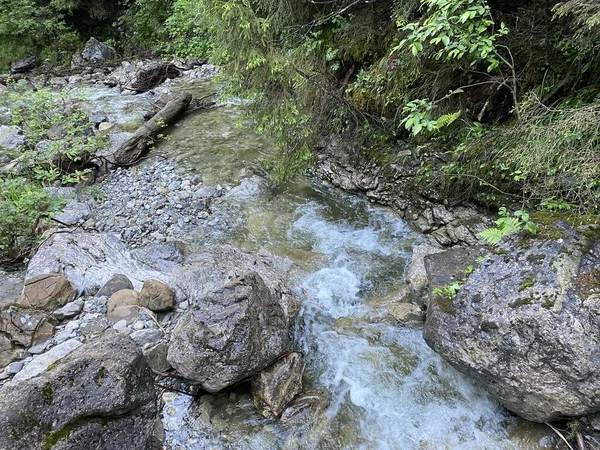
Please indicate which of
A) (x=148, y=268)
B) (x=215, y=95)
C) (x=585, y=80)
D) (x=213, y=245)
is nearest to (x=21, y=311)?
(x=148, y=268)

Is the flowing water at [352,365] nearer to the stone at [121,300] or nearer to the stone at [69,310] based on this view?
the stone at [121,300]

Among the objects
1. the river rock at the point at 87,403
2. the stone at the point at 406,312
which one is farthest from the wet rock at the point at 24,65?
the stone at the point at 406,312

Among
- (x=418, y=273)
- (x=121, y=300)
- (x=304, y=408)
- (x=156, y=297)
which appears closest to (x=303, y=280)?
(x=418, y=273)

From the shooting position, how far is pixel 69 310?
530 cm

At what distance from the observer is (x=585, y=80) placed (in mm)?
4652

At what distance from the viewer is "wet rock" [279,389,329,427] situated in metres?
4.28

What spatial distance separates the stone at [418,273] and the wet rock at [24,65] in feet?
66.3

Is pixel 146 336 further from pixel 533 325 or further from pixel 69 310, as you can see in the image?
pixel 533 325

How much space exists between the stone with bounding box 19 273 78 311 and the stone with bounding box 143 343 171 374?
1678 mm

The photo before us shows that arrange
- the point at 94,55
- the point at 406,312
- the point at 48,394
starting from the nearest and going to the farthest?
the point at 48,394 → the point at 406,312 → the point at 94,55

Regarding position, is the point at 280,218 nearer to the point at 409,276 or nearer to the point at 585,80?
the point at 409,276

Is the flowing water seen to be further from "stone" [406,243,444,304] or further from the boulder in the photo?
the boulder

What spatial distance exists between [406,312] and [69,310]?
4.63 meters

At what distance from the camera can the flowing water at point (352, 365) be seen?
4105 millimetres
